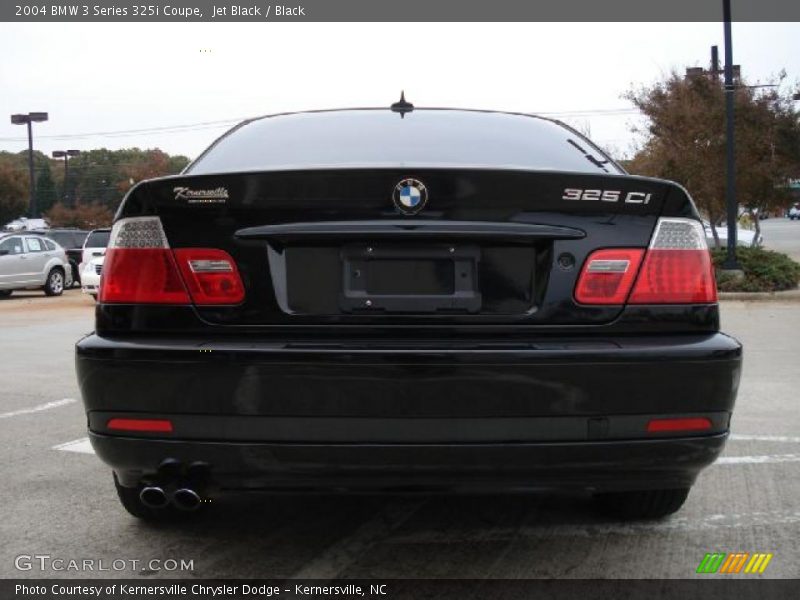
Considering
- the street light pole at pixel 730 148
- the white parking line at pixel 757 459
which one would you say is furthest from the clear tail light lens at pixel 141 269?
the street light pole at pixel 730 148

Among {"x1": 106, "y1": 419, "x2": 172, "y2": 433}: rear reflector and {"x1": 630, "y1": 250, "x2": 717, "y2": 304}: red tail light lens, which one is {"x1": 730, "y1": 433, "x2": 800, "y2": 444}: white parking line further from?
{"x1": 106, "y1": 419, "x2": 172, "y2": 433}: rear reflector

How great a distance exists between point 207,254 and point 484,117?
1.84 metres

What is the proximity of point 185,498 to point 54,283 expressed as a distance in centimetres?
2023

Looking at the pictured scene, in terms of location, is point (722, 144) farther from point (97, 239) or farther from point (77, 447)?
point (77, 447)

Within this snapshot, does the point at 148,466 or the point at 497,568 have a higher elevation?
the point at 148,466

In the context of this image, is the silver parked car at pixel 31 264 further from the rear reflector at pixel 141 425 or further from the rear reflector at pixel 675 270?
the rear reflector at pixel 675 270

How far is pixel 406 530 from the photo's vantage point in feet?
11.2

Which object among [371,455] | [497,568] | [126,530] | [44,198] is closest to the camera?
[371,455]

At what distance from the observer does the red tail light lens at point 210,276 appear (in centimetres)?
260

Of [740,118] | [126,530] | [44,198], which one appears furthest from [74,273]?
[44,198]

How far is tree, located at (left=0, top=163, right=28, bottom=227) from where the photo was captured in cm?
6347

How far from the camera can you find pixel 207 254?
2.63m

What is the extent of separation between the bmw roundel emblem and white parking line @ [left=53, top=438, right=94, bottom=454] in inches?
117

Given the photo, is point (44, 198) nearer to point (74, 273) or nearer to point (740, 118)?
point (74, 273)
